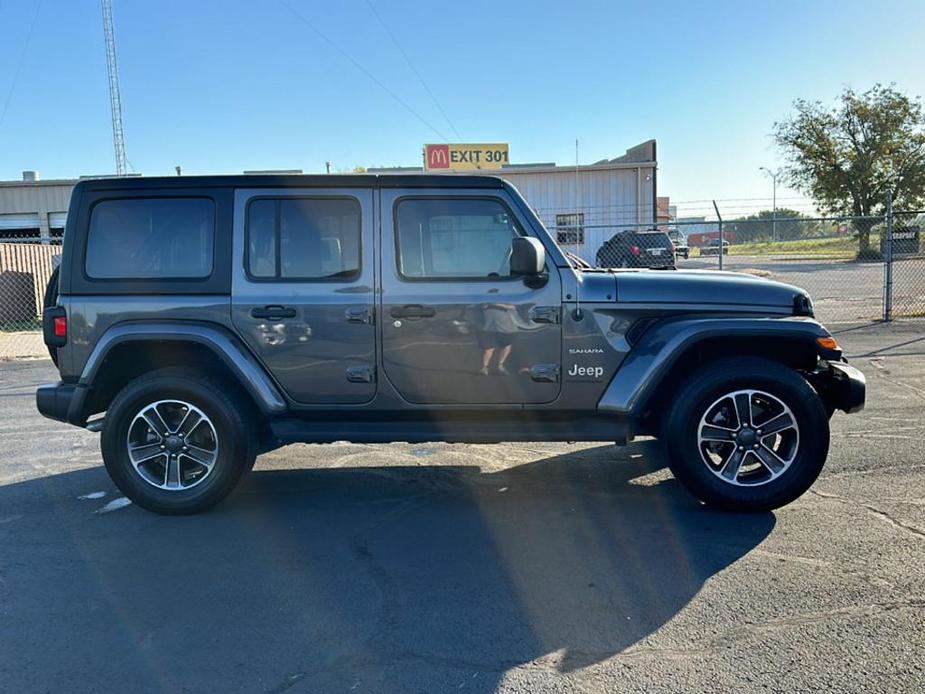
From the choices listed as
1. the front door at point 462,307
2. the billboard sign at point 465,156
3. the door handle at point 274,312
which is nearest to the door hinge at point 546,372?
the front door at point 462,307

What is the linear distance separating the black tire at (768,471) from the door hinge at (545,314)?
2.95ft

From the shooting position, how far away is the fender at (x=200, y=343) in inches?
177

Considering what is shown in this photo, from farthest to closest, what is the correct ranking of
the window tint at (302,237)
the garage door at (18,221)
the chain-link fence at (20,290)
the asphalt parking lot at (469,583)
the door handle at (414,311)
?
1. the garage door at (18,221)
2. the chain-link fence at (20,290)
3. the window tint at (302,237)
4. the door handle at (414,311)
5. the asphalt parking lot at (469,583)

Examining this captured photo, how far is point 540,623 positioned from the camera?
3.20 m

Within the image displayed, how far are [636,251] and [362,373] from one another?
1401cm

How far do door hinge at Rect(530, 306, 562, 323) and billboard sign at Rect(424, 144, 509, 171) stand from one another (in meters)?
29.4

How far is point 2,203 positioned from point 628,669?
32241 millimetres

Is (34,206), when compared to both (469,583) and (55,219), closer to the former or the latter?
(55,219)

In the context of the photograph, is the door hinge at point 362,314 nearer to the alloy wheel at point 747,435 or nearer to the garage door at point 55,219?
the alloy wheel at point 747,435

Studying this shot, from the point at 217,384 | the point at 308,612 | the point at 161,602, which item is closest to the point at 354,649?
the point at 308,612

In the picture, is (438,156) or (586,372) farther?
(438,156)

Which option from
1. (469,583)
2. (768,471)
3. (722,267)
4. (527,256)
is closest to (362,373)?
(527,256)

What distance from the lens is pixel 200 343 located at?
4.50 meters

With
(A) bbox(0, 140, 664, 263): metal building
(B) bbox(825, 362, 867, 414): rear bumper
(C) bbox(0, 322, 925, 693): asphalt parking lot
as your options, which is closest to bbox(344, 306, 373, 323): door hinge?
(C) bbox(0, 322, 925, 693): asphalt parking lot
